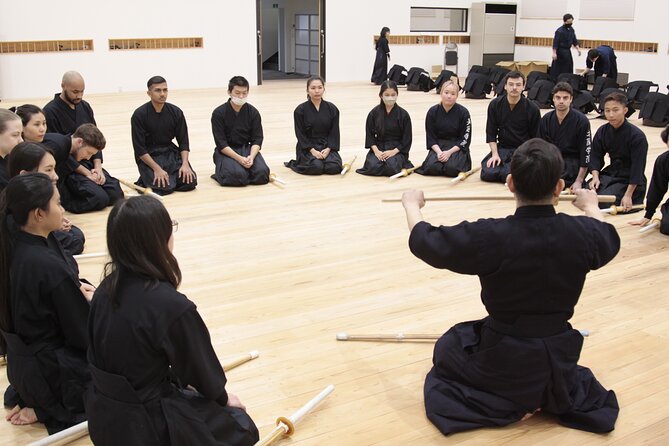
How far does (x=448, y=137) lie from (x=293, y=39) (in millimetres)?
13695

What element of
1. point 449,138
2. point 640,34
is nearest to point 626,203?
point 449,138

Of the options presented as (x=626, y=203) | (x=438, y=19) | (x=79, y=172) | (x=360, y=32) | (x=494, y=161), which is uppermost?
(x=438, y=19)

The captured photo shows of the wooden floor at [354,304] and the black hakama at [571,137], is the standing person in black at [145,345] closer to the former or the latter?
the wooden floor at [354,304]

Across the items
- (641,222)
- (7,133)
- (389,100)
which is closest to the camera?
(7,133)

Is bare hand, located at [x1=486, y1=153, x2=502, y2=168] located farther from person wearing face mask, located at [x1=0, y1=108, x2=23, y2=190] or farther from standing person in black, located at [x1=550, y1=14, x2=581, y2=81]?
standing person in black, located at [x1=550, y1=14, x2=581, y2=81]

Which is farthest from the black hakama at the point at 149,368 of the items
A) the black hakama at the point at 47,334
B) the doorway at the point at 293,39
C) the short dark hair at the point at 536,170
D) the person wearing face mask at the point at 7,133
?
the doorway at the point at 293,39

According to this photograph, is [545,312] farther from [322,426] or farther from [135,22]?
[135,22]

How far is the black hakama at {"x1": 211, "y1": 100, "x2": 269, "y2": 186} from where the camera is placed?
740 centimetres

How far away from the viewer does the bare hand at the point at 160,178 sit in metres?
7.02

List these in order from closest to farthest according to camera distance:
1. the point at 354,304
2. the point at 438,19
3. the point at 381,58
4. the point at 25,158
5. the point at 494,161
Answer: the point at 25,158
the point at 354,304
the point at 494,161
the point at 381,58
the point at 438,19

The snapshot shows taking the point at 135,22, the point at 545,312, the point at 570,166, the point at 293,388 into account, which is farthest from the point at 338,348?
the point at 135,22

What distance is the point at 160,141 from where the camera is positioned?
724 cm

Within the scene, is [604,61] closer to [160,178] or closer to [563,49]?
[563,49]

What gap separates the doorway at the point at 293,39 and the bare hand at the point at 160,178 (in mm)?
10517
